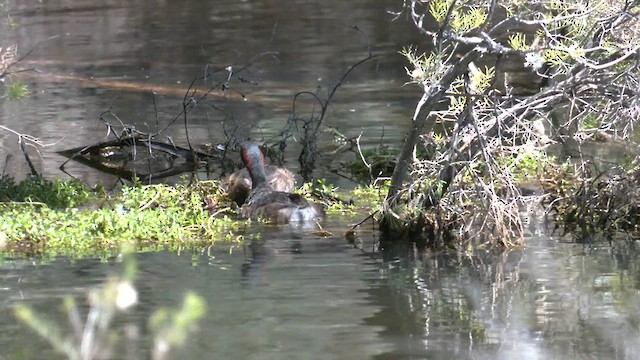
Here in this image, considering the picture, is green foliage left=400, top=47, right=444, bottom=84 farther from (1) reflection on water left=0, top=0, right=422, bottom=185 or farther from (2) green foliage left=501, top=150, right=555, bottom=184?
(1) reflection on water left=0, top=0, right=422, bottom=185

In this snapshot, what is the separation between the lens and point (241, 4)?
35781mm

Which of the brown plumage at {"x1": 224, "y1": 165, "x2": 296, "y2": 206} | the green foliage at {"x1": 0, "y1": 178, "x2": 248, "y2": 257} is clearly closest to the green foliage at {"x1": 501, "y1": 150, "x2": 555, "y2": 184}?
the brown plumage at {"x1": 224, "y1": 165, "x2": 296, "y2": 206}

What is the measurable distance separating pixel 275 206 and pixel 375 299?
3.55m

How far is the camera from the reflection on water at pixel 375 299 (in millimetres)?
8367

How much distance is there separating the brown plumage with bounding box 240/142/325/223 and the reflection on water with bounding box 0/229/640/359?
948mm

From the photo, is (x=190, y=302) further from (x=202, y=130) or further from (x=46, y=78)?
(x=46, y=78)

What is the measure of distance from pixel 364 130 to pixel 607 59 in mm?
7794

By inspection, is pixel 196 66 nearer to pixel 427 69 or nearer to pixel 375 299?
pixel 427 69

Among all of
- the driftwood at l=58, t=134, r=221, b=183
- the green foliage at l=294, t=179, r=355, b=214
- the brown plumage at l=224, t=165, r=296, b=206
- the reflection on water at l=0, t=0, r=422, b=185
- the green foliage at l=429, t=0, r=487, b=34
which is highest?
the reflection on water at l=0, t=0, r=422, b=185

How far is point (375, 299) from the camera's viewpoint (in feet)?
31.6

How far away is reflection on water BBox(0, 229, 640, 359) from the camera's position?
8367 millimetres

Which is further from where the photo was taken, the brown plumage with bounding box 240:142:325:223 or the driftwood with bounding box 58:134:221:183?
the driftwood with bounding box 58:134:221:183

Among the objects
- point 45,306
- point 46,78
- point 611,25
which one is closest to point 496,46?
point 611,25

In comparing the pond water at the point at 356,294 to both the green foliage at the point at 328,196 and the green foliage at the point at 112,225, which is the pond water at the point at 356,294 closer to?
the green foliage at the point at 112,225
